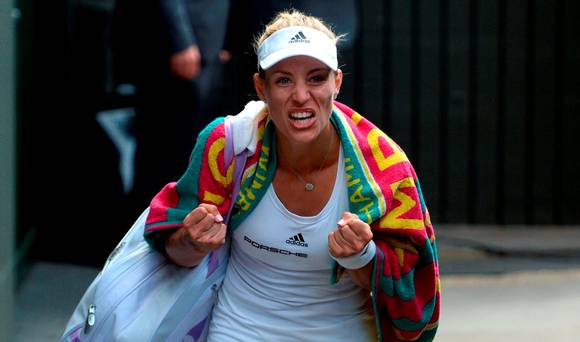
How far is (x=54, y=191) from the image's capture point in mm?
7926

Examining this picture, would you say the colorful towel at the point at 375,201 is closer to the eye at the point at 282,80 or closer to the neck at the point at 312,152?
the neck at the point at 312,152

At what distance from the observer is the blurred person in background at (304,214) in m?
3.35

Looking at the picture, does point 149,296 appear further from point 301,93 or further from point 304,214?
point 301,93

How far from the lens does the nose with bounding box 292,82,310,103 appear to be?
131 inches

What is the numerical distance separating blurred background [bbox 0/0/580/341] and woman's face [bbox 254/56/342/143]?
1776mm

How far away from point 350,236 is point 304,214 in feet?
0.95

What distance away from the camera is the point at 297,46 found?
3.34 meters

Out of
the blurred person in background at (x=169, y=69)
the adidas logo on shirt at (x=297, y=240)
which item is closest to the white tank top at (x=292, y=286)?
the adidas logo on shirt at (x=297, y=240)

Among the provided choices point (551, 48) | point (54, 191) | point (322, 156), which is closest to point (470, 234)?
point (551, 48)

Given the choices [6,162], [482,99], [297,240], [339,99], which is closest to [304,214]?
[297,240]

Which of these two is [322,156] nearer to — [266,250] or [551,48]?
[266,250]

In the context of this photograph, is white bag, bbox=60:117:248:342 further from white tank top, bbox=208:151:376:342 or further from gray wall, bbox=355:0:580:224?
gray wall, bbox=355:0:580:224

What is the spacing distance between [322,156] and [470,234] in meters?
5.33

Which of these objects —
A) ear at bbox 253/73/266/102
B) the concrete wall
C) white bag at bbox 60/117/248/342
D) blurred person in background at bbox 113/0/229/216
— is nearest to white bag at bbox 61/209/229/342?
white bag at bbox 60/117/248/342
